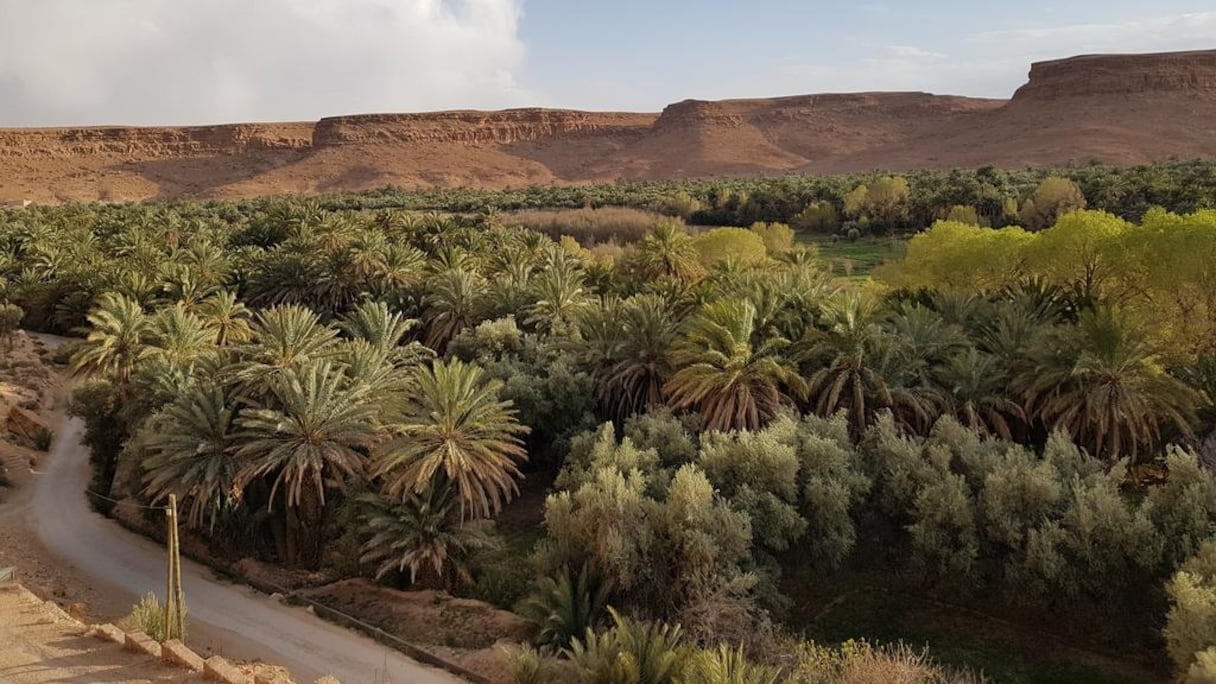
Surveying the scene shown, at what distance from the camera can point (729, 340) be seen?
19.3m

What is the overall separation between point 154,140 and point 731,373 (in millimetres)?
133542

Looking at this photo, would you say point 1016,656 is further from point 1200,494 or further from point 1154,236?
point 1154,236

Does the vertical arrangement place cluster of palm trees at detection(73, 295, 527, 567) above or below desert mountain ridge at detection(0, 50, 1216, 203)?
below

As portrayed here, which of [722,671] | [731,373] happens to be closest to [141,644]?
[722,671]

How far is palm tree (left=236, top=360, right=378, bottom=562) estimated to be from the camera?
17.1 meters

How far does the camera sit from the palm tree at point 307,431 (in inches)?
675

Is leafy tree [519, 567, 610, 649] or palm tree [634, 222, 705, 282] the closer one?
leafy tree [519, 567, 610, 649]

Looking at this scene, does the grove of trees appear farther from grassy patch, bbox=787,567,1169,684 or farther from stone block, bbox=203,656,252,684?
stone block, bbox=203,656,252,684

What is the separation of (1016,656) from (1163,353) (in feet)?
34.3

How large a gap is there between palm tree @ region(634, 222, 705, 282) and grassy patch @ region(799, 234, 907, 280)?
13587 mm

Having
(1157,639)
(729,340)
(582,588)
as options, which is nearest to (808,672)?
(582,588)

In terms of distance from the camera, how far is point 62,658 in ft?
42.9

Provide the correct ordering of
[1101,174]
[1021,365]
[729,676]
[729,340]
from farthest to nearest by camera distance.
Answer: [1101,174], [1021,365], [729,340], [729,676]

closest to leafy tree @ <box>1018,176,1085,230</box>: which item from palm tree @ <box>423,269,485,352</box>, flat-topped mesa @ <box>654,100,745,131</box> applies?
palm tree @ <box>423,269,485,352</box>
